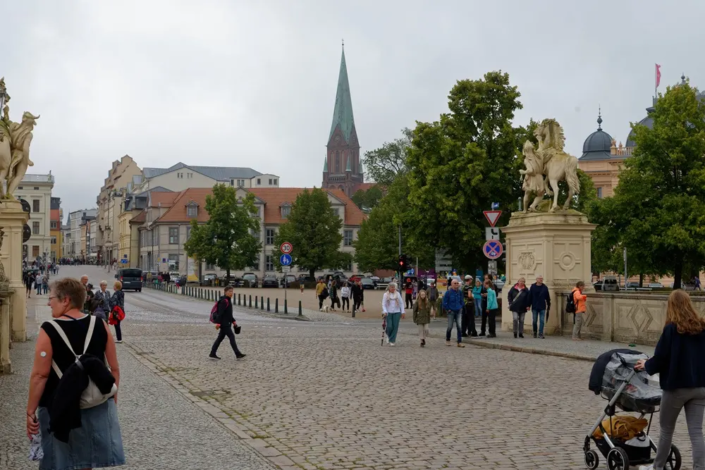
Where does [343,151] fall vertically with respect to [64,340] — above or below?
above

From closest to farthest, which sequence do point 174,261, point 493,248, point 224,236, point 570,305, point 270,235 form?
1. point 570,305
2. point 493,248
3. point 224,236
4. point 174,261
5. point 270,235

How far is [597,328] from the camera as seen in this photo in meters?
24.5

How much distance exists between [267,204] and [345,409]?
106 meters

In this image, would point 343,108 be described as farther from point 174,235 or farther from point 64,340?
point 64,340

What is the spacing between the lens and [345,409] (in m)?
11.9

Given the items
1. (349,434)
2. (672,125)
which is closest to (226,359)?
(349,434)

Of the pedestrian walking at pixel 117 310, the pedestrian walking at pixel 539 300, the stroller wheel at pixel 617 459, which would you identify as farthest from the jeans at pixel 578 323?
the stroller wheel at pixel 617 459

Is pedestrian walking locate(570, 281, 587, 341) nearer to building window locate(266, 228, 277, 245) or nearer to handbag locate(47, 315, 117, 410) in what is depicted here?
handbag locate(47, 315, 117, 410)

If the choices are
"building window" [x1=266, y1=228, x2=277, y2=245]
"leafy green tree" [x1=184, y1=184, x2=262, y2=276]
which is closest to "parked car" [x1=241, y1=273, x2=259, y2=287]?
"leafy green tree" [x1=184, y1=184, x2=262, y2=276]

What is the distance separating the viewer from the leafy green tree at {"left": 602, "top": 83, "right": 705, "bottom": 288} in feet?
154

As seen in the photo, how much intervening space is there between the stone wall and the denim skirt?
55.6ft

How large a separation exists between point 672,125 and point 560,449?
42779mm

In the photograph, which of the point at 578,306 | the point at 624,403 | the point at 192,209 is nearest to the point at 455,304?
the point at 578,306

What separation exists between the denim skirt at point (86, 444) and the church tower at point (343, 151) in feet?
564
